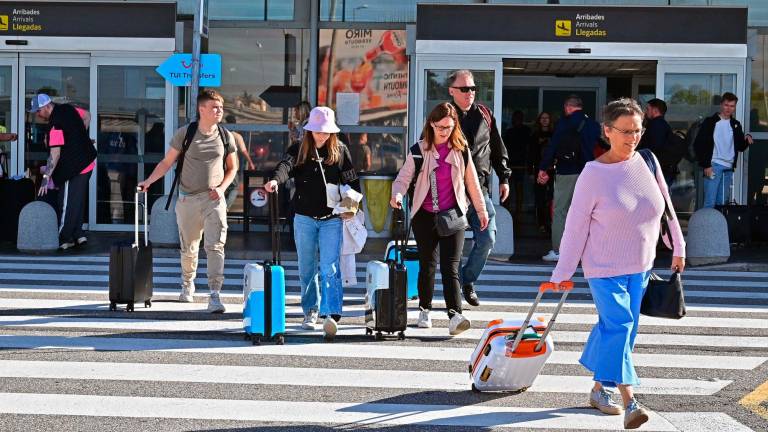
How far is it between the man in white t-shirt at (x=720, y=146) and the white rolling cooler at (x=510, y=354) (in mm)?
10623

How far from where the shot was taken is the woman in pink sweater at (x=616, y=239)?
673 cm

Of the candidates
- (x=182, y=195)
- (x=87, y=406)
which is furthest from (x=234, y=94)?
(x=87, y=406)

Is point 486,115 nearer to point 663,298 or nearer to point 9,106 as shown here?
point 663,298

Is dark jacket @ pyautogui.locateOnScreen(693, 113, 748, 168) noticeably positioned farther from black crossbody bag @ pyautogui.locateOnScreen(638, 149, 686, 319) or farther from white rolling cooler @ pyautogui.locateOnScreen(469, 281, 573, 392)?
black crossbody bag @ pyautogui.locateOnScreen(638, 149, 686, 319)

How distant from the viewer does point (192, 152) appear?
10742 millimetres

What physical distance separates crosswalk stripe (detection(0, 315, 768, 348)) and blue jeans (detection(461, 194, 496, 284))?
0.89 metres

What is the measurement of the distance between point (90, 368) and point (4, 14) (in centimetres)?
1156

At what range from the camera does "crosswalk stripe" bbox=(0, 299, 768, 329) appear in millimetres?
10680

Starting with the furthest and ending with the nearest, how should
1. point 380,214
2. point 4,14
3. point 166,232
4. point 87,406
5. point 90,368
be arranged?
1. point 4,14
2. point 380,214
3. point 166,232
4. point 90,368
5. point 87,406

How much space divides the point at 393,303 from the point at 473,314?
1748 mm

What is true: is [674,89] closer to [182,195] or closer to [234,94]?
[234,94]

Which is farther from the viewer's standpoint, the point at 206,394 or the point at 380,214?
the point at 380,214

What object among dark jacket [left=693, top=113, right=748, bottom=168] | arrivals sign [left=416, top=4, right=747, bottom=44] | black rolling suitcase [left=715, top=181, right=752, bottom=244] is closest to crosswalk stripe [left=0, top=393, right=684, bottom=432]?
black rolling suitcase [left=715, top=181, right=752, bottom=244]

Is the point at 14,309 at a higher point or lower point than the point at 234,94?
lower
